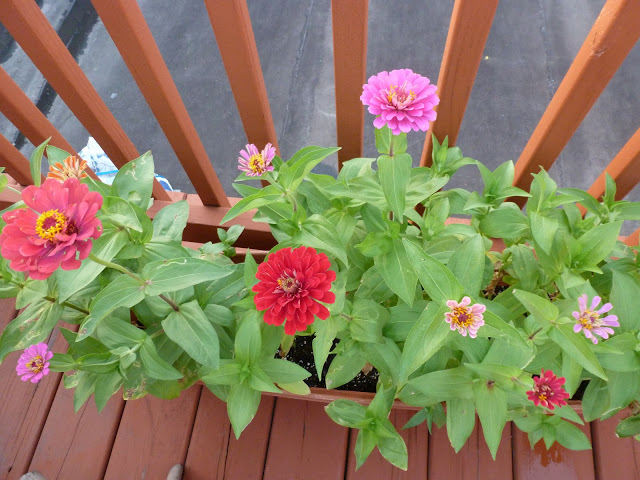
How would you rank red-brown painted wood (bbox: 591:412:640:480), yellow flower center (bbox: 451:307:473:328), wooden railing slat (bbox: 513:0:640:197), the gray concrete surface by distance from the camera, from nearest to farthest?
yellow flower center (bbox: 451:307:473:328)
wooden railing slat (bbox: 513:0:640:197)
red-brown painted wood (bbox: 591:412:640:480)
the gray concrete surface

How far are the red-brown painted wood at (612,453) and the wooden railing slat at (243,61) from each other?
1.04m

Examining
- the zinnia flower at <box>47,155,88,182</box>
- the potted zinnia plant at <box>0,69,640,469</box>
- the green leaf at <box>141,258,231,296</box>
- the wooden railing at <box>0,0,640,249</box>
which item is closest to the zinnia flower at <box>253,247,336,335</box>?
the potted zinnia plant at <box>0,69,640,469</box>

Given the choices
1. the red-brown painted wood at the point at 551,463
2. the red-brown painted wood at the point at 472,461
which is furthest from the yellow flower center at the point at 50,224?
the red-brown painted wood at the point at 551,463

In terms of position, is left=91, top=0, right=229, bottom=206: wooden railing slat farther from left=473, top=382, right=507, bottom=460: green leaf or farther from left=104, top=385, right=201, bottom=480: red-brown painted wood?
left=473, top=382, right=507, bottom=460: green leaf

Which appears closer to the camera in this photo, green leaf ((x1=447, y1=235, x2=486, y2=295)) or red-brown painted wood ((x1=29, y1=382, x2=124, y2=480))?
green leaf ((x1=447, y1=235, x2=486, y2=295))

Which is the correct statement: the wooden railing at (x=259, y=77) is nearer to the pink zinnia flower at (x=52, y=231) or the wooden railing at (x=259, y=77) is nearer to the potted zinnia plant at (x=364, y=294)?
the potted zinnia plant at (x=364, y=294)

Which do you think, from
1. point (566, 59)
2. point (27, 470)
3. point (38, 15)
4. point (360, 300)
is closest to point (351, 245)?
point (360, 300)

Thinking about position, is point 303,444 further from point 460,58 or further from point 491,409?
point 460,58

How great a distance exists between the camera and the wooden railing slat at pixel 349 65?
80 centimetres

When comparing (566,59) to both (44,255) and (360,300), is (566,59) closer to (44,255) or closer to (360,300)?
(360,300)

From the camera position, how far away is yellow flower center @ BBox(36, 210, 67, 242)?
53 centimetres

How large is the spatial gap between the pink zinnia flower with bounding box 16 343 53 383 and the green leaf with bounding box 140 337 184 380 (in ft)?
0.53

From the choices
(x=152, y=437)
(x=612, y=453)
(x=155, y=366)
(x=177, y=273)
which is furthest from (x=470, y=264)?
(x=152, y=437)

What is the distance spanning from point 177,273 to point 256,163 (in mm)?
246
